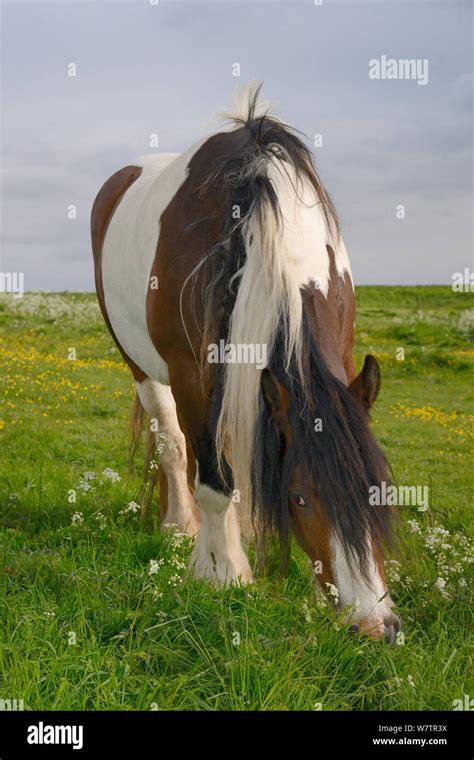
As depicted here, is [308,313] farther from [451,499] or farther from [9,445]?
[9,445]

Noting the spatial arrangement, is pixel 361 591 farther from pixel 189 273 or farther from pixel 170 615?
pixel 189 273

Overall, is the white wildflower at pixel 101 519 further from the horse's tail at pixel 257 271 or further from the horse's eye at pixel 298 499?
the horse's eye at pixel 298 499

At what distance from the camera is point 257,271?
157 inches

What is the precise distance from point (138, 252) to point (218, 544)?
6.97 ft

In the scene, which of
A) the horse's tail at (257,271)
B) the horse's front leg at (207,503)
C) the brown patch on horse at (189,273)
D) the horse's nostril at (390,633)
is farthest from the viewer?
the horse's front leg at (207,503)

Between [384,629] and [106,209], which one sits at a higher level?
[106,209]

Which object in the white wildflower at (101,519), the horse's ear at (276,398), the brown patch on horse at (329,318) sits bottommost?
the white wildflower at (101,519)

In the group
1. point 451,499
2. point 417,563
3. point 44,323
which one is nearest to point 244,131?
Result: point 417,563

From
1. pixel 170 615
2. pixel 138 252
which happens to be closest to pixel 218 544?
pixel 170 615

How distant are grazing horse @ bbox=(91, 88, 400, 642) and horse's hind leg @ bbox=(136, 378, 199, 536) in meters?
0.75

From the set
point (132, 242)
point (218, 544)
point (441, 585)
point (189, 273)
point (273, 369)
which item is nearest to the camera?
point (273, 369)

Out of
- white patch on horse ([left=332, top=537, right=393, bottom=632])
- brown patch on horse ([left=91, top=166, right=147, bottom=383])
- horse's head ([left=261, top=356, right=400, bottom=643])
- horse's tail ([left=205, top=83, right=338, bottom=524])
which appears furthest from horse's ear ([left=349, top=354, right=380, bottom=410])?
brown patch on horse ([left=91, top=166, right=147, bottom=383])

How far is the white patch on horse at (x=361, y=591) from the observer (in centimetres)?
346
